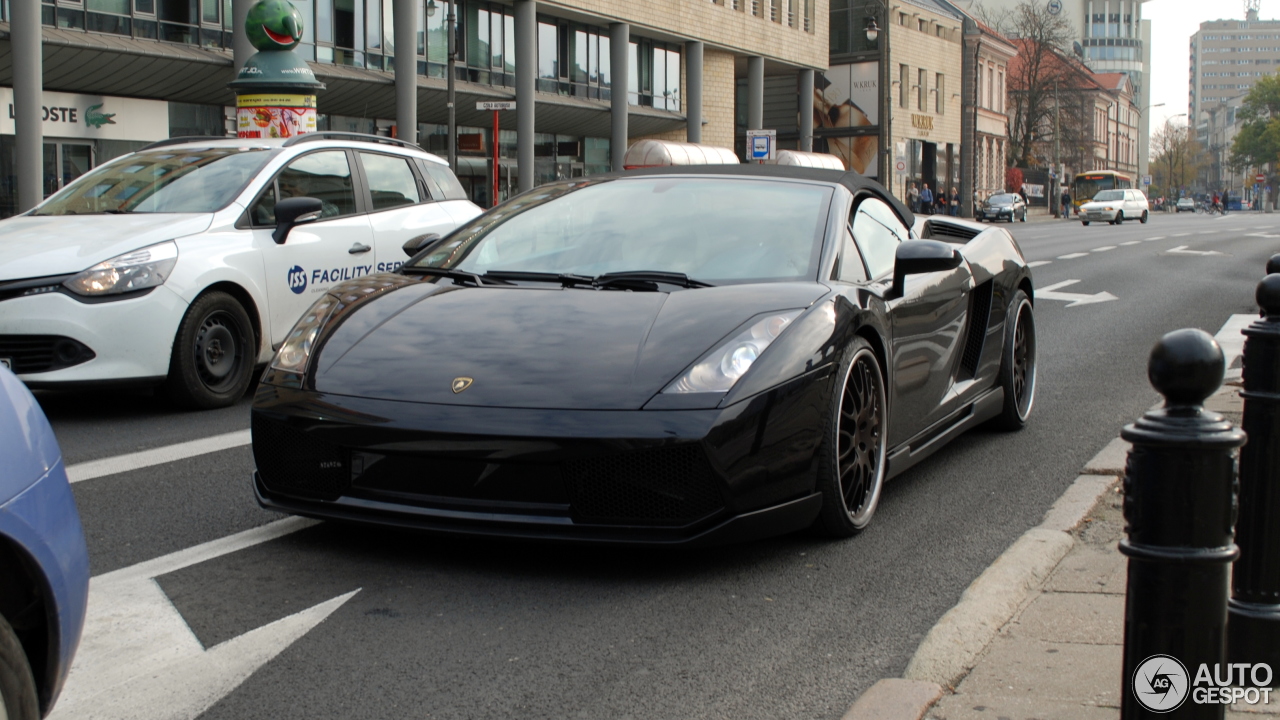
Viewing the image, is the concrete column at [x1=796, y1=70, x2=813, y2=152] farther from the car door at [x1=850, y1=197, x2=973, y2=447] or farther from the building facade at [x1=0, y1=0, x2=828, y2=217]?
the car door at [x1=850, y1=197, x2=973, y2=447]

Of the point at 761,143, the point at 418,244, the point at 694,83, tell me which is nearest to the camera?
the point at 418,244

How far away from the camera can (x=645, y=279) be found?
460 cm

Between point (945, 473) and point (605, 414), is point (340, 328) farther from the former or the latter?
point (945, 473)

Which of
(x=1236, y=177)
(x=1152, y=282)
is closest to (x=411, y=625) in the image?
(x=1152, y=282)

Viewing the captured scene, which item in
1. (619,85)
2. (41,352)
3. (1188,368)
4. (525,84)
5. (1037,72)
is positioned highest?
(1037,72)

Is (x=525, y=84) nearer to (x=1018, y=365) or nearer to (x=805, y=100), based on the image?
(x=805, y=100)

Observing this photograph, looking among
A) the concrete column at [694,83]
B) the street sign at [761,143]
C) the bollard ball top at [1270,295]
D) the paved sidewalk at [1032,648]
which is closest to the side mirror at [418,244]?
the paved sidewalk at [1032,648]

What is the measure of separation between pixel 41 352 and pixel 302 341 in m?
2.92

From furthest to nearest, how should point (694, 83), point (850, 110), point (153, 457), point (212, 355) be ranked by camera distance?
point (850, 110) → point (694, 83) → point (212, 355) → point (153, 457)

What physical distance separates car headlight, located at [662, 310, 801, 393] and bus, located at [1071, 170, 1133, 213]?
83213mm

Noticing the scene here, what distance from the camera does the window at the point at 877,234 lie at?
507 centimetres

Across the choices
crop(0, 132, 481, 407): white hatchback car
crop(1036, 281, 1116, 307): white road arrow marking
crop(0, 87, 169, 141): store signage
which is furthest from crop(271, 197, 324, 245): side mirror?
crop(0, 87, 169, 141): store signage

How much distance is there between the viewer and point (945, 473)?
5676 mm

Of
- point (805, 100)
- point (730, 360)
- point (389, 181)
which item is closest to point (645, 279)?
point (730, 360)
